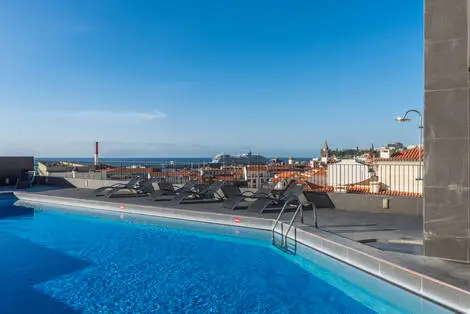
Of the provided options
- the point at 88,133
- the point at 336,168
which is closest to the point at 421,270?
the point at 336,168

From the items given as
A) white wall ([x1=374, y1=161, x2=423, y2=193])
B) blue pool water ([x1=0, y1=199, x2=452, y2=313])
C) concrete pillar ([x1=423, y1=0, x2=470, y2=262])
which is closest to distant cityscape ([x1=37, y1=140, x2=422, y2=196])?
white wall ([x1=374, y1=161, x2=423, y2=193])

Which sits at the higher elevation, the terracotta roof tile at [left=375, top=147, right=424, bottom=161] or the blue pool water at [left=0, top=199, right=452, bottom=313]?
the terracotta roof tile at [left=375, top=147, right=424, bottom=161]

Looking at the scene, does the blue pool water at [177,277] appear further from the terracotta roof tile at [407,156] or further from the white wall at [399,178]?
the terracotta roof tile at [407,156]

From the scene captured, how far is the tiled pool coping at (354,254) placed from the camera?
3520mm

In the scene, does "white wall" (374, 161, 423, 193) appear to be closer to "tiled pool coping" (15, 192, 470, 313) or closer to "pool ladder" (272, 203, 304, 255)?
"pool ladder" (272, 203, 304, 255)

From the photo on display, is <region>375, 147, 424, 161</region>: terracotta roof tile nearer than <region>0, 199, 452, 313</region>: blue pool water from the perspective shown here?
No

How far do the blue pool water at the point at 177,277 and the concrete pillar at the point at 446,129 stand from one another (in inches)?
41.6

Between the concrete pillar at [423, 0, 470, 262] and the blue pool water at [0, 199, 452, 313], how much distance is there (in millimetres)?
1057

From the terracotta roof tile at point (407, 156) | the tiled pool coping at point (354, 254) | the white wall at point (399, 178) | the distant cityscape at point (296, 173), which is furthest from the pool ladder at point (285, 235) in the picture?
the terracotta roof tile at point (407, 156)

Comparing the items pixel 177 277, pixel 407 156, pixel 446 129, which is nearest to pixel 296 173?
pixel 407 156

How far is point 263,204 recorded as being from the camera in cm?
852

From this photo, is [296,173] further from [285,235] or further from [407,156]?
[407,156]

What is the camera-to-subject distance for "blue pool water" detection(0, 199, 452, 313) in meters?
4.17

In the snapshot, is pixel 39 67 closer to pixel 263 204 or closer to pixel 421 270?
pixel 263 204
